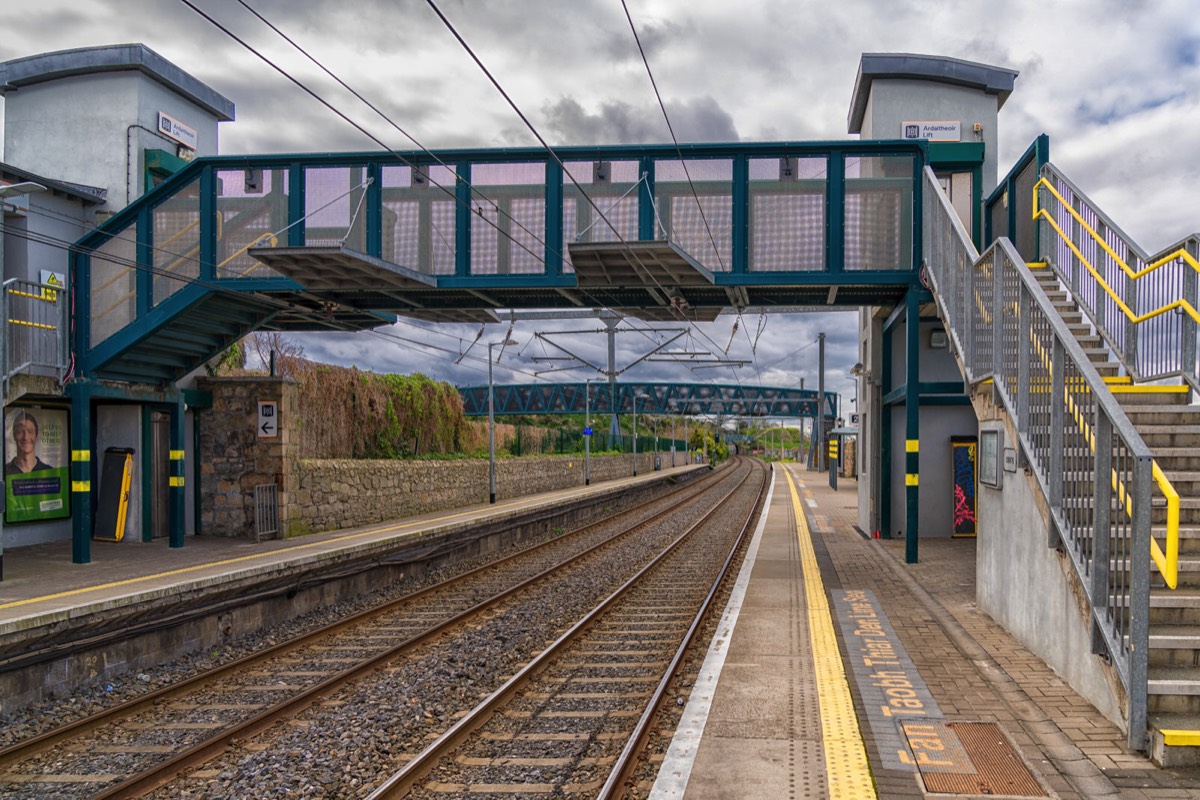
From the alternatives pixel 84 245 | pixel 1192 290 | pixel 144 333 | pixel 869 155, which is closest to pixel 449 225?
pixel 144 333

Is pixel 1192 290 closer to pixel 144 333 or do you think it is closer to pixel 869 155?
pixel 869 155

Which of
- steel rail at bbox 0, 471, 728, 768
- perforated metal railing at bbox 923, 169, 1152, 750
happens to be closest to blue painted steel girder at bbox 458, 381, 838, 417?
steel rail at bbox 0, 471, 728, 768

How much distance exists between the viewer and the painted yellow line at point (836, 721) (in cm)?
482

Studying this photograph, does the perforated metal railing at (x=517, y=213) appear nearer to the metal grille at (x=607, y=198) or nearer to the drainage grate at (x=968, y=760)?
the metal grille at (x=607, y=198)

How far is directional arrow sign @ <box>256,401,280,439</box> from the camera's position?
1694 cm

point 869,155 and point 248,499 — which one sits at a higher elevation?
point 869,155

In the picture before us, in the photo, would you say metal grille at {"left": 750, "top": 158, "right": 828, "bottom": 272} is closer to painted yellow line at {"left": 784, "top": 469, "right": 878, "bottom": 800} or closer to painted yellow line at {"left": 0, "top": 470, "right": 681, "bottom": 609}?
painted yellow line at {"left": 784, "top": 469, "right": 878, "bottom": 800}

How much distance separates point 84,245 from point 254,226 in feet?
9.32

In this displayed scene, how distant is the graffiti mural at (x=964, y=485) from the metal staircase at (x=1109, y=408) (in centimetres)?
474

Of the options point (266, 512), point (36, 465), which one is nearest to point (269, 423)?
point (266, 512)

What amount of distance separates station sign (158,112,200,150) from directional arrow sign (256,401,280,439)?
291 inches

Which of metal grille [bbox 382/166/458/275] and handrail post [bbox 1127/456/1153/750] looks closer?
handrail post [bbox 1127/456/1153/750]

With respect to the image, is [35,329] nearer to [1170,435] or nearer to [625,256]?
[625,256]

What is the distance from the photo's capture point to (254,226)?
14594 millimetres
